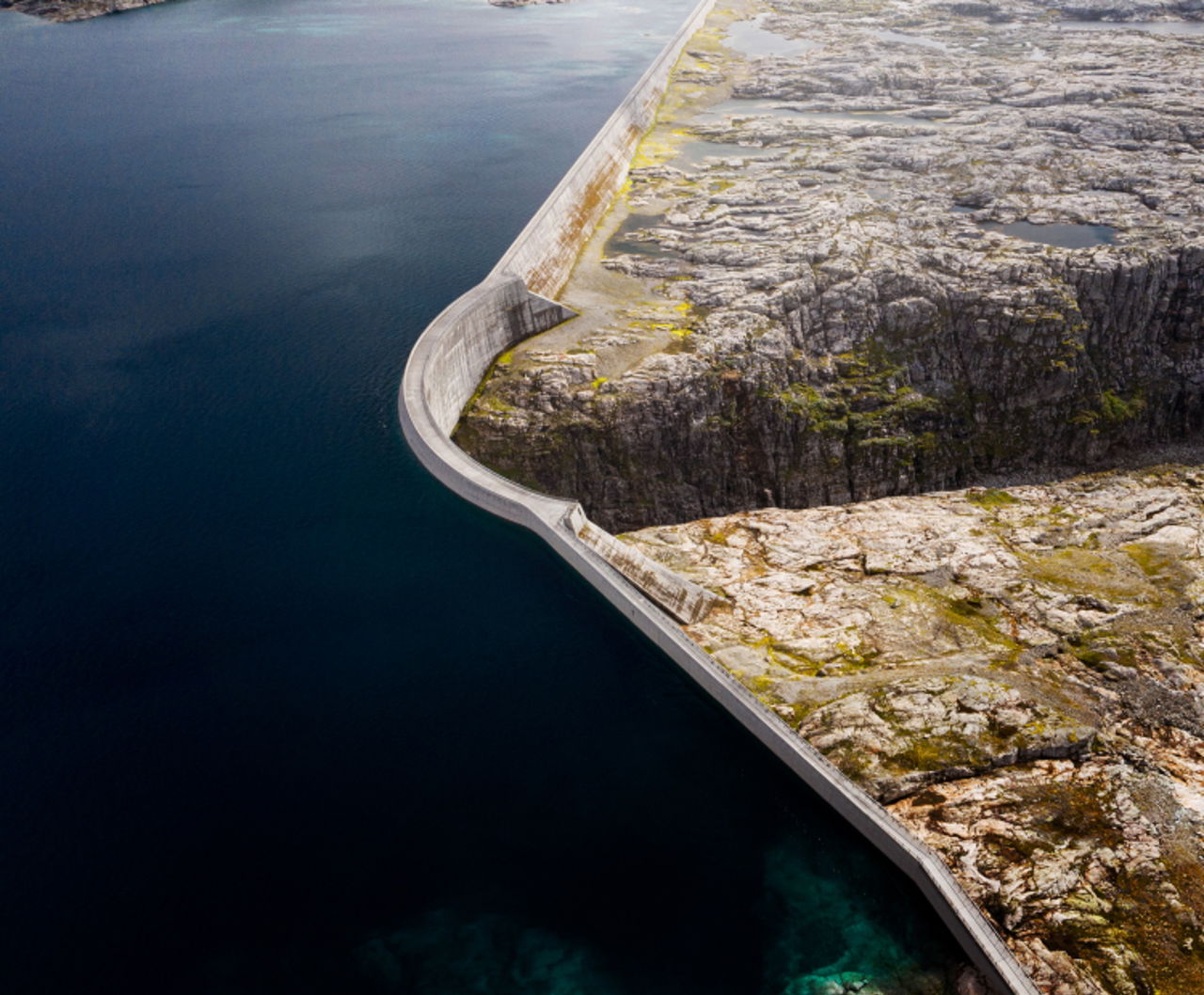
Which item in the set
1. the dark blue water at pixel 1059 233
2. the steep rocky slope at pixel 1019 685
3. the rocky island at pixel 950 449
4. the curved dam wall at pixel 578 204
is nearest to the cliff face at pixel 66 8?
the curved dam wall at pixel 578 204

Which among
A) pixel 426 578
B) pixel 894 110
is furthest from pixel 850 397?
pixel 894 110

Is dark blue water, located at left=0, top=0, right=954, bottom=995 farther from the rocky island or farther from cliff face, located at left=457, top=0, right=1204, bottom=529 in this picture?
cliff face, located at left=457, top=0, right=1204, bottom=529

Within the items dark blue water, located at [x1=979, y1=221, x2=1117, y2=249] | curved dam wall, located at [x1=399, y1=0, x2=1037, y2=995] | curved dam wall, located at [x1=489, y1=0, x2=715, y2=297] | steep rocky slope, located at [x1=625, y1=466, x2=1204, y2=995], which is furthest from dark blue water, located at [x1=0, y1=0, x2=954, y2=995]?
dark blue water, located at [x1=979, y1=221, x2=1117, y2=249]

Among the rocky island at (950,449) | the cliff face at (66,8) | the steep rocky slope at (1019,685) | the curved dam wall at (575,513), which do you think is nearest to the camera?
the steep rocky slope at (1019,685)

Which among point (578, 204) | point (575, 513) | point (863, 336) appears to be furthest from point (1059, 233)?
point (575, 513)

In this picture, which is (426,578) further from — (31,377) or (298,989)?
(31,377)

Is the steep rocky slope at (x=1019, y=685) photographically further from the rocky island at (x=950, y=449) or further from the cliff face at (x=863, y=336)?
the cliff face at (x=863, y=336)
